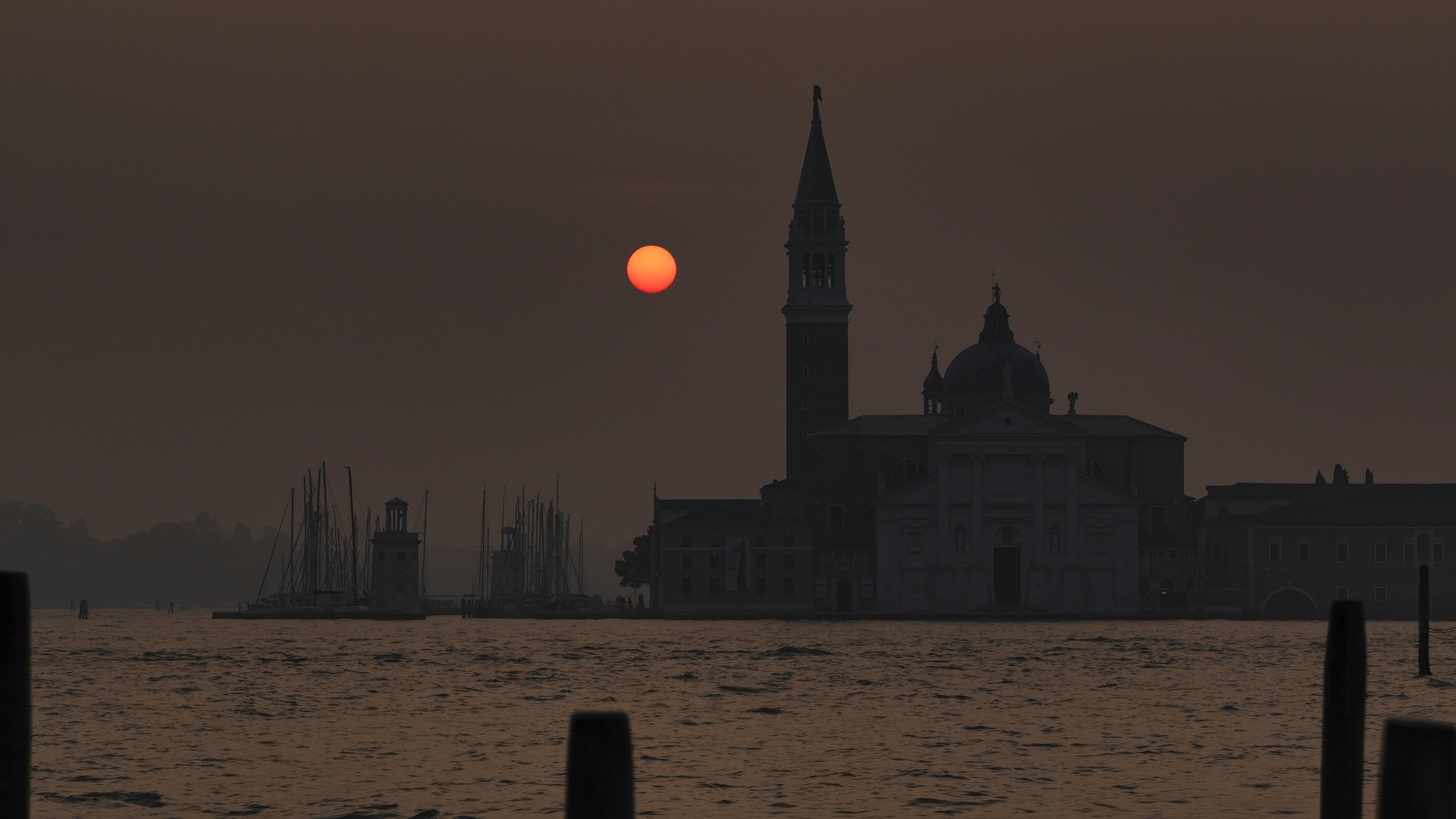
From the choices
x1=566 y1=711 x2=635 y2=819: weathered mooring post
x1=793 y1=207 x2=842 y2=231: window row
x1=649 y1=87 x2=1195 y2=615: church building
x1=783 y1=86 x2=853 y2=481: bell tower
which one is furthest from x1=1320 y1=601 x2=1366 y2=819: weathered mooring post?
x1=793 y1=207 x2=842 y2=231: window row

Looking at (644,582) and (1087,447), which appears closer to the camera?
(1087,447)

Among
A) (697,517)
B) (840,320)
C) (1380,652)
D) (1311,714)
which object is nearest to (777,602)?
(697,517)

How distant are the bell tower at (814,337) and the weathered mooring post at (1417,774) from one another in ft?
300

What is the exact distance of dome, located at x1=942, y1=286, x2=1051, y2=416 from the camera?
10088 cm

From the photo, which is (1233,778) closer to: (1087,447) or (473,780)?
(473,780)

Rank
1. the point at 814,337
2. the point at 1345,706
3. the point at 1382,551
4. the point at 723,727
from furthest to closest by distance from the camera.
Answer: the point at 814,337, the point at 1382,551, the point at 723,727, the point at 1345,706

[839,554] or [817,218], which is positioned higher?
[817,218]

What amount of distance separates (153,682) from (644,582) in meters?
71.5

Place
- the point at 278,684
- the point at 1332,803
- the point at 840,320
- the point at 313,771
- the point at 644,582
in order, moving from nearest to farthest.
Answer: the point at 1332,803 < the point at 313,771 < the point at 278,684 < the point at 840,320 < the point at 644,582

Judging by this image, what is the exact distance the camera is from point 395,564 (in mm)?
101000

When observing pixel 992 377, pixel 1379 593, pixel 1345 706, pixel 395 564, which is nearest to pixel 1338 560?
→ pixel 1379 593

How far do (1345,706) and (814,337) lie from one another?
8921 centimetres

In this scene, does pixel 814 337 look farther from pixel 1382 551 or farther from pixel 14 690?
pixel 14 690

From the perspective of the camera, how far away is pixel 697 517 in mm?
93062
